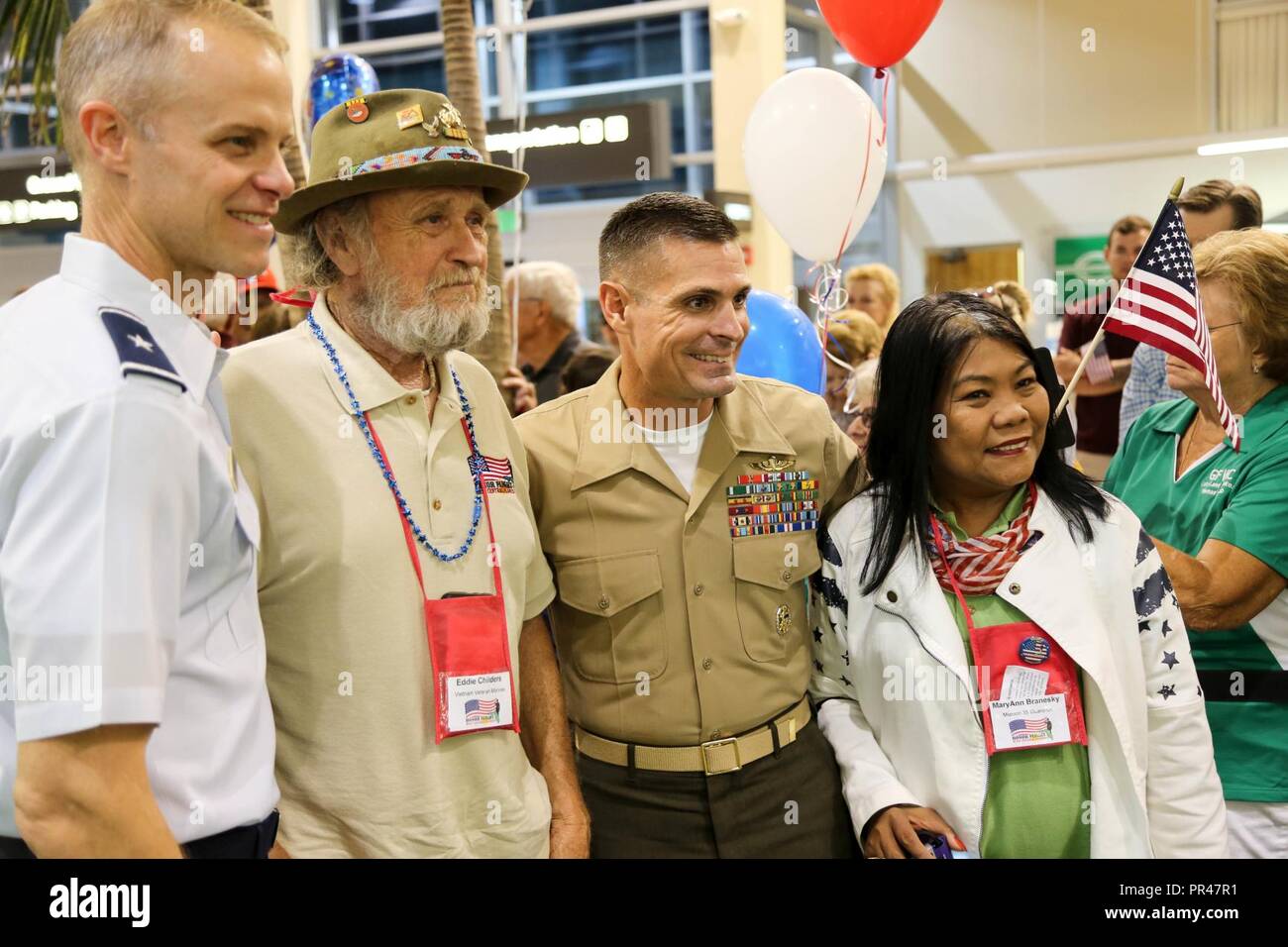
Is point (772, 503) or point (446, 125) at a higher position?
point (446, 125)

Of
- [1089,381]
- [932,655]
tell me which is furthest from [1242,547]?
[1089,381]

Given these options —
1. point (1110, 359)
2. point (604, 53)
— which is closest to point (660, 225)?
point (1110, 359)

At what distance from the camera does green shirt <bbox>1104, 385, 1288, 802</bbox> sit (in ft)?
7.30

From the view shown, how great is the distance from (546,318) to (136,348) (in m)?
Result: 3.77

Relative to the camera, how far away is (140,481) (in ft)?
3.93

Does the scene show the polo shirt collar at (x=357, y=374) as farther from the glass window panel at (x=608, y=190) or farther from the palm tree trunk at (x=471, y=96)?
the glass window panel at (x=608, y=190)

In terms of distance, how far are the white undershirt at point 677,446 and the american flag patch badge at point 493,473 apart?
0.32 metres

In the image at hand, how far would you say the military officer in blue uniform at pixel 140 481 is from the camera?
1.16 m

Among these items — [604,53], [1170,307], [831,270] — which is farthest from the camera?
[604,53]

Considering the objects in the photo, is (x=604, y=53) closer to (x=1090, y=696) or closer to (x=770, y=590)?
(x=770, y=590)

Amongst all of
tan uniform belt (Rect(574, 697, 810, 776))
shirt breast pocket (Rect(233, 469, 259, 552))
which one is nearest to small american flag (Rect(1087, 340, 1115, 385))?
tan uniform belt (Rect(574, 697, 810, 776))

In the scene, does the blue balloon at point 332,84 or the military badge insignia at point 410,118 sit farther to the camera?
the blue balloon at point 332,84

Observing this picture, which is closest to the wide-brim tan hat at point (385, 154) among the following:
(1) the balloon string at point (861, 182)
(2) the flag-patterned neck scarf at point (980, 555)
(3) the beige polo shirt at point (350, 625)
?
(3) the beige polo shirt at point (350, 625)
